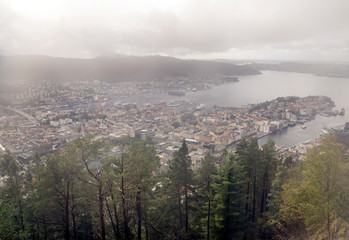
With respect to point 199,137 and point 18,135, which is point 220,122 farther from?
point 18,135

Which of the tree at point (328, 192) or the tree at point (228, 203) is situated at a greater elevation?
the tree at point (328, 192)

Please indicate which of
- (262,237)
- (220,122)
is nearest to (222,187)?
(262,237)

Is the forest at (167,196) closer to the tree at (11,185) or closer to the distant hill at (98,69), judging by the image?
the tree at (11,185)

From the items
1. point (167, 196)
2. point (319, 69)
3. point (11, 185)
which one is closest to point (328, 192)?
point (167, 196)

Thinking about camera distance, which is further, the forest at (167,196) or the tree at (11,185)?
the tree at (11,185)

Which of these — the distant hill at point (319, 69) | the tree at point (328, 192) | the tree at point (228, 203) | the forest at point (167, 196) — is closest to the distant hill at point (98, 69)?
the distant hill at point (319, 69)

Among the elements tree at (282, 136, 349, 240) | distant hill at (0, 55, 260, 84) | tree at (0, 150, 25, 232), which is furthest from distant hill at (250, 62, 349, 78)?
tree at (0, 150, 25, 232)
